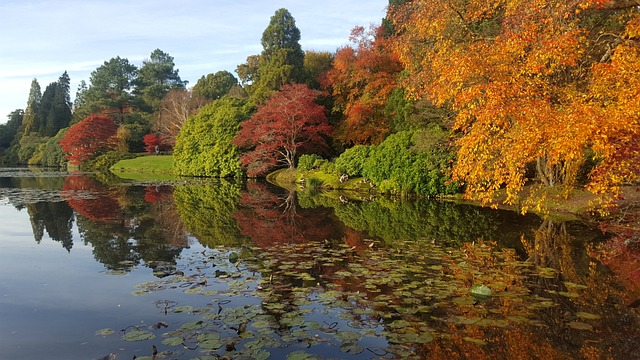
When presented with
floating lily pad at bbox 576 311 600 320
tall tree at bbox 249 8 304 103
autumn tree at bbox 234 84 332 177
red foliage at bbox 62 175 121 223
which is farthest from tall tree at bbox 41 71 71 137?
floating lily pad at bbox 576 311 600 320

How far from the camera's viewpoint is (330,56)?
45500mm

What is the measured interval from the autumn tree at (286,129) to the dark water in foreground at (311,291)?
1869 cm

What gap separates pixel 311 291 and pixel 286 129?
2574 cm

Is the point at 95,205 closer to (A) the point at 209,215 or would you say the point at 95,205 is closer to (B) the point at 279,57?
(A) the point at 209,215

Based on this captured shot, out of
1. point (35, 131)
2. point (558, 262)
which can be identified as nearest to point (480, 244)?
point (558, 262)

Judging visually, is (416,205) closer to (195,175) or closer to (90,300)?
(90,300)

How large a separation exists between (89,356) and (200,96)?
5421 centimetres

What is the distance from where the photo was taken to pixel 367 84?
30.5 meters

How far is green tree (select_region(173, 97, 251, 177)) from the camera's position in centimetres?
3816

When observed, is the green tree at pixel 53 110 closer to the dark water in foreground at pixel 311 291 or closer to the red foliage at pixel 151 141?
the red foliage at pixel 151 141

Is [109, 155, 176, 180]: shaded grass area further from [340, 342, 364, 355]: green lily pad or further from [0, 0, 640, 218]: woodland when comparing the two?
[340, 342, 364, 355]: green lily pad

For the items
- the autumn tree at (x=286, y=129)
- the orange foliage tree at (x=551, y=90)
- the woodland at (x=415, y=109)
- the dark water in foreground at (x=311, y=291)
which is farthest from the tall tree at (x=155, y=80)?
the orange foliage tree at (x=551, y=90)

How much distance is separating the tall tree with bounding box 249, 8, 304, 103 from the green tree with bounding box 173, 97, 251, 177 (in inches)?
109

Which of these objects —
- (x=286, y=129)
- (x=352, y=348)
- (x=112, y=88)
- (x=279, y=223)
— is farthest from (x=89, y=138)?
(x=352, y=348)
